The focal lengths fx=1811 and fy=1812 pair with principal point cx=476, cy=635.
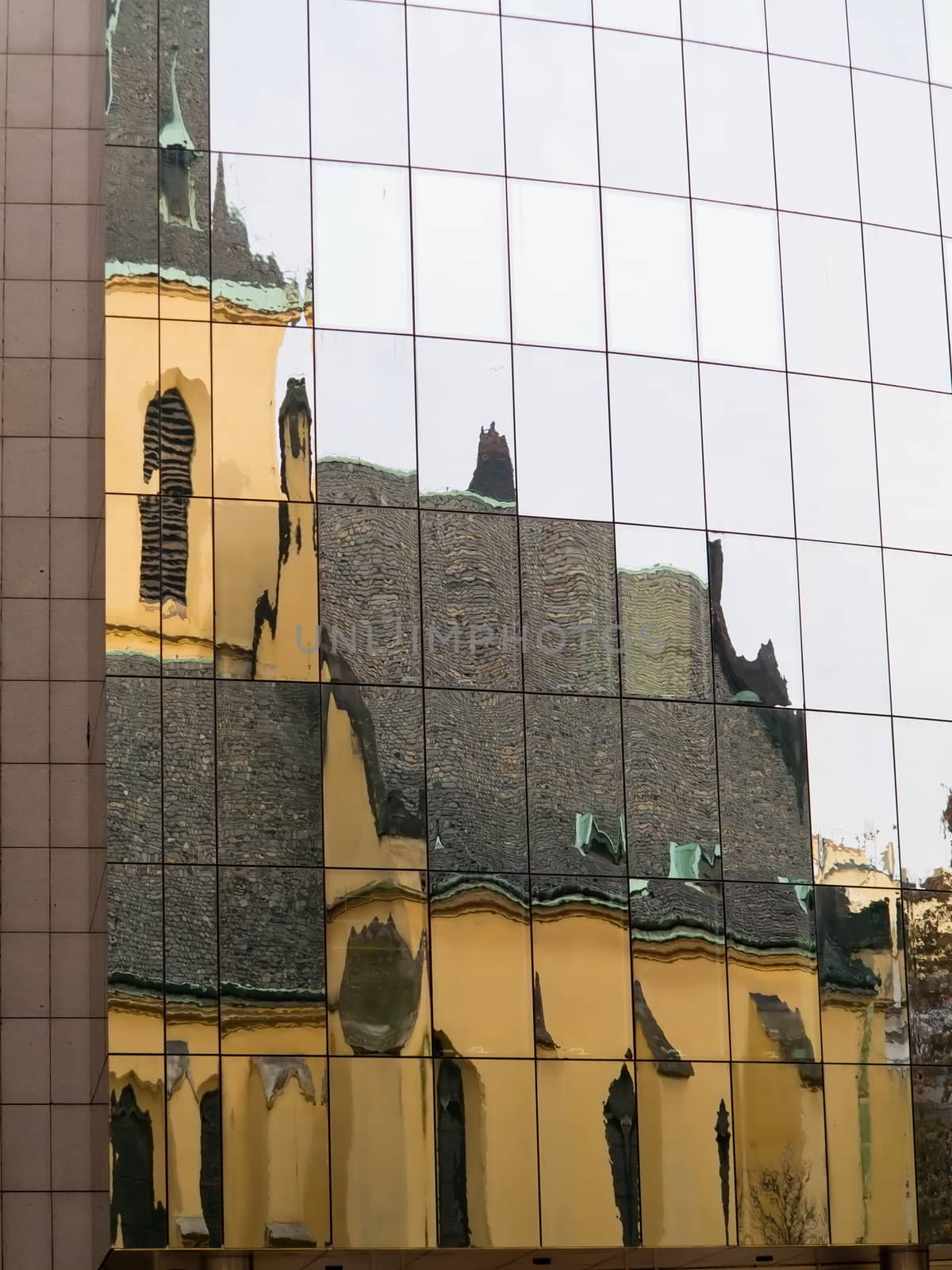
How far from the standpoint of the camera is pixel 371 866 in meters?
17.3

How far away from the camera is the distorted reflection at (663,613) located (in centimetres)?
1853

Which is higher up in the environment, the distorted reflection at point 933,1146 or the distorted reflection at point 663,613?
the distorted reflection at point 663,613

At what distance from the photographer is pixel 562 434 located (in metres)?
18.9

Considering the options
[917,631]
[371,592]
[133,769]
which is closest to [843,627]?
[917,631]

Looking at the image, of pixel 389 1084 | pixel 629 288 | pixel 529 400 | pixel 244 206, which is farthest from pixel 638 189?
pixel 389 1084

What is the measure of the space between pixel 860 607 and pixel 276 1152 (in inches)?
329

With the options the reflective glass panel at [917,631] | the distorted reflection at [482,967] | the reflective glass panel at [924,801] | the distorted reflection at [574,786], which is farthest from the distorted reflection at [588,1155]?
the reflective glass panel at [917,631]

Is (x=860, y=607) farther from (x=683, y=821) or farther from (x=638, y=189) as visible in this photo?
(x=638, y=189)

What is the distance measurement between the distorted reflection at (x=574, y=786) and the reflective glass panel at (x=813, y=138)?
6.49 m

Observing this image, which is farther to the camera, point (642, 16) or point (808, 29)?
point (808, 29)

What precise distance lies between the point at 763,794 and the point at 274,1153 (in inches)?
239

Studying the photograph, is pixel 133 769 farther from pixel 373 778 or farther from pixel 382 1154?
pixel 382 1154

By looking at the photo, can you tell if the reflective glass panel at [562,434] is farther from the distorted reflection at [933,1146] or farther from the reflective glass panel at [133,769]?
the distorted reflection at [933,1146]

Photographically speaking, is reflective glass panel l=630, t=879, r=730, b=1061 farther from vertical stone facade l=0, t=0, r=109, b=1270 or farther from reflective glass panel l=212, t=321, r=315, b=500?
vertical stone facade l=0, t=0, r=109, b=1270
